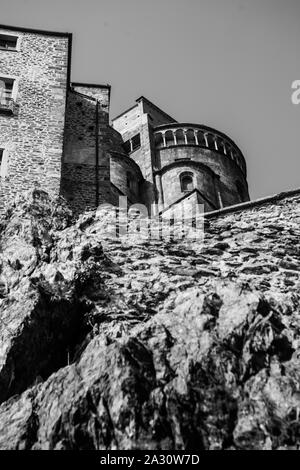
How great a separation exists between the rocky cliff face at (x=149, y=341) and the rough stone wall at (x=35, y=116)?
3486 mm

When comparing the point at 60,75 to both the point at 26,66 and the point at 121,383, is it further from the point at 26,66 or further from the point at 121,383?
the point at 121,383

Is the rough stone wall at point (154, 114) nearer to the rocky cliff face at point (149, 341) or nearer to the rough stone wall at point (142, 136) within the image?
the rough stone wall at point (142, 136)

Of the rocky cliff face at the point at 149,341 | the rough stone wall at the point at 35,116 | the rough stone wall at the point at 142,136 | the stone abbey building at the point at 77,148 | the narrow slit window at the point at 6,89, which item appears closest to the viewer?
the rocky cliff face at the point at 149,341

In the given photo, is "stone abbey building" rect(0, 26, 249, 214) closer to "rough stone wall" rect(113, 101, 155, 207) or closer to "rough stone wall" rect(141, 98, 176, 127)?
"rough stone wall" rect(113, 101, 155, 207)

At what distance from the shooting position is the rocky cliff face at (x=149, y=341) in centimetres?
648

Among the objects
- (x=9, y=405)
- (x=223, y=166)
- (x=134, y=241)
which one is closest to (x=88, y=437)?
(x=9, y=405)

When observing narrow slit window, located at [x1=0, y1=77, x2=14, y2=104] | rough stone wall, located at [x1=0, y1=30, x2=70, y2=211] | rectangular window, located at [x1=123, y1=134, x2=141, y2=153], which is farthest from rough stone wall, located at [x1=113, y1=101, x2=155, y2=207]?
narrow slit window, located at [x1=0, y1=77, x2=14, y2=104]

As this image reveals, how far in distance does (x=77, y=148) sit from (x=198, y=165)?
9527 mm

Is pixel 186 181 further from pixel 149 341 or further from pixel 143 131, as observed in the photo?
pixel 149 341

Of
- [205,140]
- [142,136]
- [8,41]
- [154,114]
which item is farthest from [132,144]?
[8,41]

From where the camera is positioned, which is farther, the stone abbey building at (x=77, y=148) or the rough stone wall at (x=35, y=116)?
the stone abbey building at (x=77, y=148)

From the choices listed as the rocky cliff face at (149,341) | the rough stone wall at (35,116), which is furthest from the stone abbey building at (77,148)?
the rocky cliff face at (149,341)

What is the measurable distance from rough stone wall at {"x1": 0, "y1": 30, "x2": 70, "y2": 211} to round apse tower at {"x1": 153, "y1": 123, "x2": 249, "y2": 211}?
8.93 metres
